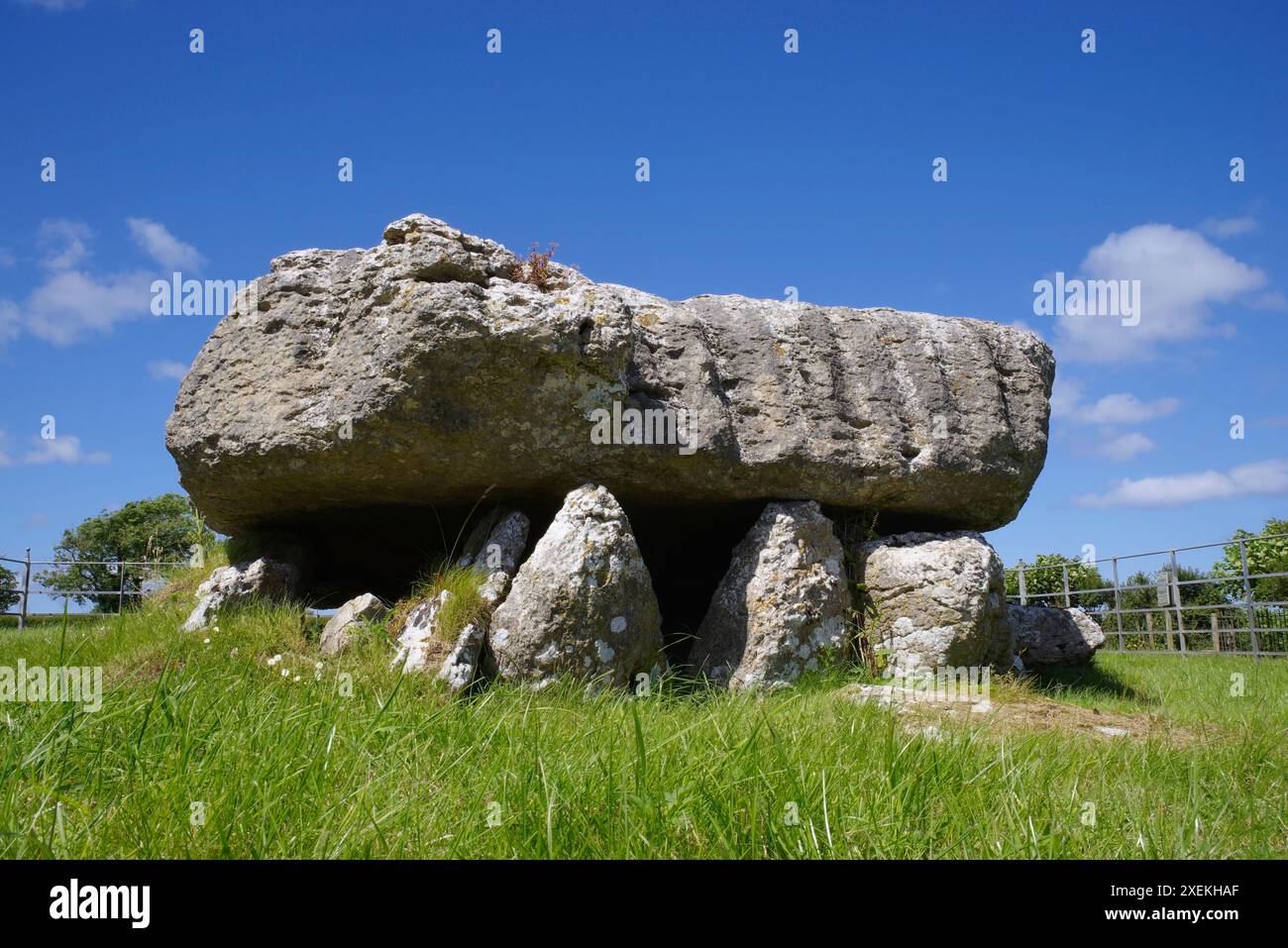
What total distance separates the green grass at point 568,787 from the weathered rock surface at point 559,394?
270 cm

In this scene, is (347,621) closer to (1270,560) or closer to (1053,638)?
(1053,638)

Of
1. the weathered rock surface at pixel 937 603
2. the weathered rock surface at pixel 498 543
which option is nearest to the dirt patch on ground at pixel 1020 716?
the weathered rock surface at pixel 937 603

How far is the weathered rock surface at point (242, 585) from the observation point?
756 centimetres

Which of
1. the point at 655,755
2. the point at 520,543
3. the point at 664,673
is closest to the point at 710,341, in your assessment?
the point at 520,543

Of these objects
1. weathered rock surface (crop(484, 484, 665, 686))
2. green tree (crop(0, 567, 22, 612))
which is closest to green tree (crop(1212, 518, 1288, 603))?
weathered rock surface (crop(484, 484, 665, 686))

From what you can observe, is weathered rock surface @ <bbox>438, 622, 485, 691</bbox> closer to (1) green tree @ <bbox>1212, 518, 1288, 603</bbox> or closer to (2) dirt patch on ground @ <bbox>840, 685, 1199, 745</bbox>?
(2) dirt patch on ground @ <bbox>840, 685, 1199, 745</bbox>

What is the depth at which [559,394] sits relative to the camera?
7016 mm

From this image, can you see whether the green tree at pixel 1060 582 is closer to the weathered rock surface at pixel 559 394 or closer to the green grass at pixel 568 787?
the weathered rock surface at pixel 559 394

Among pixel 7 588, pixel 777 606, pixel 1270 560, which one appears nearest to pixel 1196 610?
pixel 1270 560

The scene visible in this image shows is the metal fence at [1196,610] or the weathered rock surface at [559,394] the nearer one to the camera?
the weathered rock surface at [559,394]

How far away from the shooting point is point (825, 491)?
8133 mm

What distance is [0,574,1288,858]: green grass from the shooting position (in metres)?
2.65

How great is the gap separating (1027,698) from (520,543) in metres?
4.26

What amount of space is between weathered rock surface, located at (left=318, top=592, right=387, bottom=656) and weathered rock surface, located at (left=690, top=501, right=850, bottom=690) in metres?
2.67
